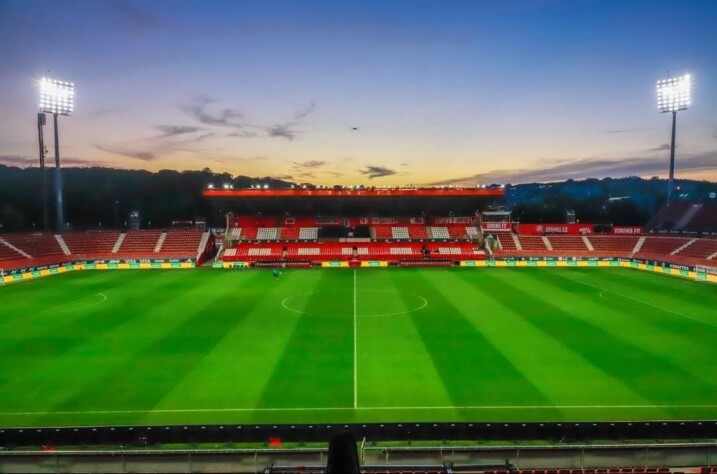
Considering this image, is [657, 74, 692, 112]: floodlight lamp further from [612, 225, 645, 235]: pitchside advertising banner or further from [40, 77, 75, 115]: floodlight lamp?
[40, 77, 75, 115]: floodlight lamp

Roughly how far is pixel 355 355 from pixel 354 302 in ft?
36.0

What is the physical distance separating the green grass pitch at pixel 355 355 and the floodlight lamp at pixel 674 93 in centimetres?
2657

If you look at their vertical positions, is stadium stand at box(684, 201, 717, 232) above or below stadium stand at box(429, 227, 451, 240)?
above

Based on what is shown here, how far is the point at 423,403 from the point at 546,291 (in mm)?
22326

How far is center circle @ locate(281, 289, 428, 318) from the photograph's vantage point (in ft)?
88.7

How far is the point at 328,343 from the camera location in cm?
2098

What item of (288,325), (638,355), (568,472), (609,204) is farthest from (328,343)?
(609,204)

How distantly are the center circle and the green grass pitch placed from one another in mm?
208

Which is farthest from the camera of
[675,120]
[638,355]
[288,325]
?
[675,120]

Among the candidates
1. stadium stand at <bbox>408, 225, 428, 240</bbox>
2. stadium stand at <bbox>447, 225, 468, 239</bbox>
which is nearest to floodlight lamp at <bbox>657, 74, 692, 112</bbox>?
stadium stand at <bbox>447, 225, 468, 239</bbox>

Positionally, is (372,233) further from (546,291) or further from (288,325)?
(288,325)

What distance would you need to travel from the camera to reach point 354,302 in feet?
99.5

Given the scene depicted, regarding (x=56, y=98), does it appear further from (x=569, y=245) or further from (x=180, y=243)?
(x=569, y=245)

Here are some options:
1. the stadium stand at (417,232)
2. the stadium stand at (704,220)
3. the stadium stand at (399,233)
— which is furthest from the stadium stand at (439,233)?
the stadium stand at (704,220)
